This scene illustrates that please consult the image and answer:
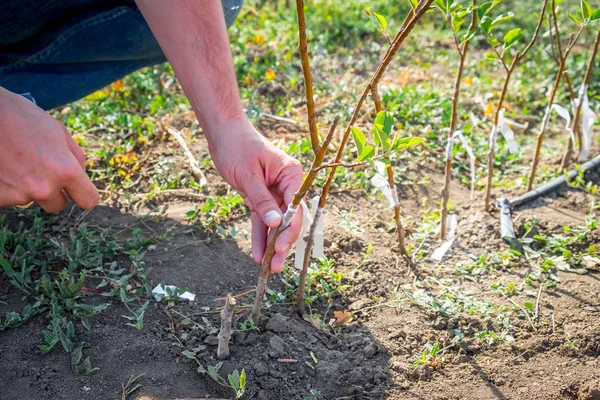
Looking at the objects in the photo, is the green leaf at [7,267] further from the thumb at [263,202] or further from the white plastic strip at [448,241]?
the white plastic strip at [448,241]

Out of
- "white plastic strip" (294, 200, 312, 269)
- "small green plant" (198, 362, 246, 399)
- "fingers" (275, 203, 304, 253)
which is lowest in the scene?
"small green plant" (198, 362, 246, 399)

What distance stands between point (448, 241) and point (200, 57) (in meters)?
1.23

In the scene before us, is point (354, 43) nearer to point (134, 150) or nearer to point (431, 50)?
point (431, 50)

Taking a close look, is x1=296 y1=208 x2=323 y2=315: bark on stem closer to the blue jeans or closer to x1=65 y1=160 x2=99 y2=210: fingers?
x1=65 y1=160 x2=99 y2=210: fingers

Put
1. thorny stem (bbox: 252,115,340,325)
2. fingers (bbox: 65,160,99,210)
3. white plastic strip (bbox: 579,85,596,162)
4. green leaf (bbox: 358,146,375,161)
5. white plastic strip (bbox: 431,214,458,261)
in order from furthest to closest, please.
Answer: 1. white plastic strip (bbox: 579,85,596,162)
2. white plastic strip (bbox: 431,214,458,261)
3. fingers (bbox: 65,160,99,210)
4. thorny stem (bbox: 252,115,340,325)
5. green leaf (bbox: 358,146,375,161)

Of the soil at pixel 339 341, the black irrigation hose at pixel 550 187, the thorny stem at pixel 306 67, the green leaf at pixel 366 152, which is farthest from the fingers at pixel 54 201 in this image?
the black irrigation hose at pixel 550 187

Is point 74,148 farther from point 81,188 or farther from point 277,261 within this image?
point 277,261

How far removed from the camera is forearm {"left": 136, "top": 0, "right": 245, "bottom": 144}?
205cm

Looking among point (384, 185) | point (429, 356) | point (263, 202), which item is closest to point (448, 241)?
point (384, 185)

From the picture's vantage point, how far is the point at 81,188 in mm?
1917

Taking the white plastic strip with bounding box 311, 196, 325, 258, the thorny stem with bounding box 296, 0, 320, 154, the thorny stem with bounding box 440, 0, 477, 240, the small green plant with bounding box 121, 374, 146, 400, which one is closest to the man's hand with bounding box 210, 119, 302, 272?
the white plastic strip with bounding box 311, 196, 325, 258

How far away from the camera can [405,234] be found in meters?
2.64

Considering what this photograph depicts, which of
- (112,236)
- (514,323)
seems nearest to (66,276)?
(112,236)

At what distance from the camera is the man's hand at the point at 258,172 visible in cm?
187
